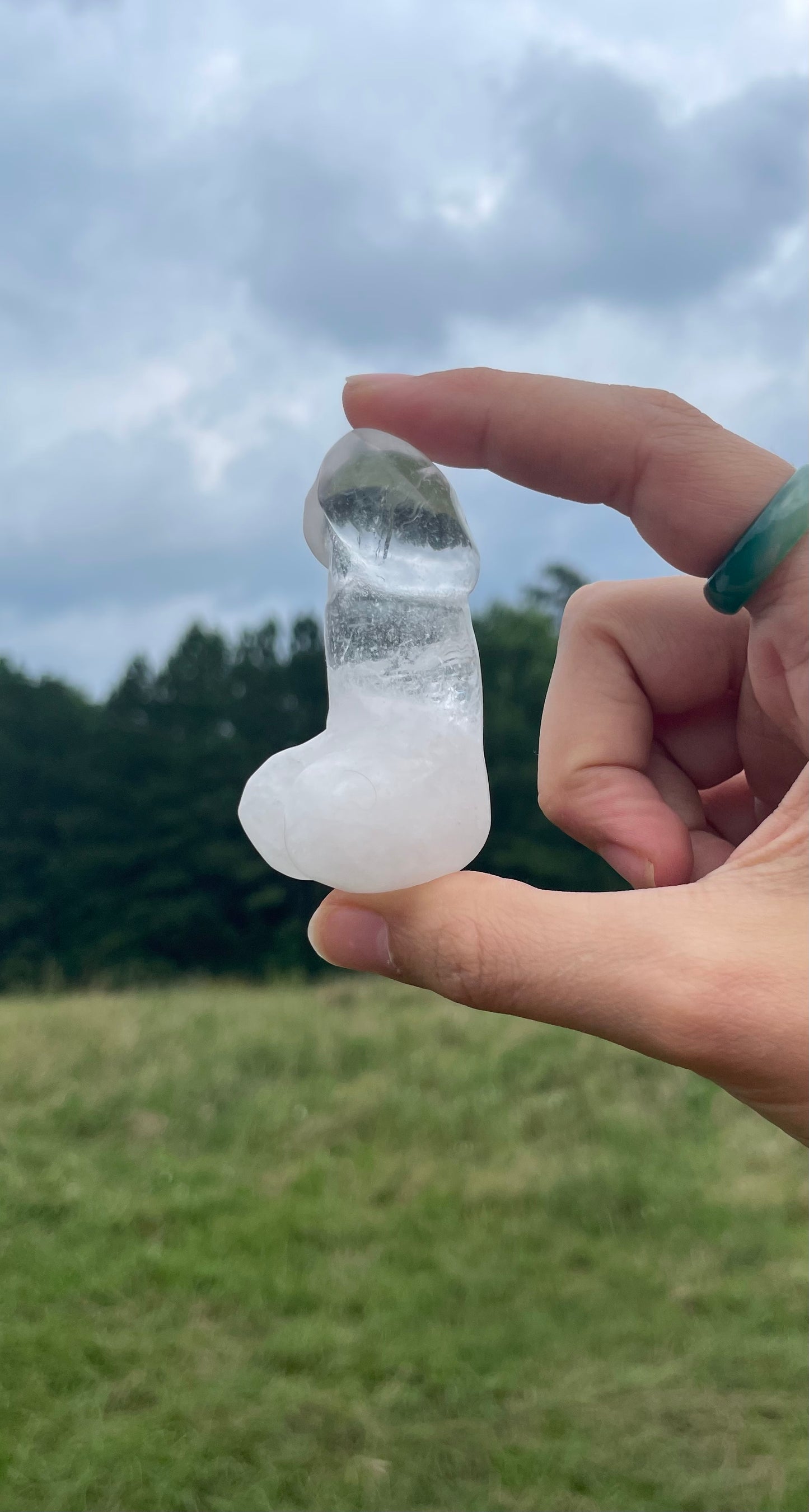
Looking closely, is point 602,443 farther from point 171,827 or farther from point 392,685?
point 171,827

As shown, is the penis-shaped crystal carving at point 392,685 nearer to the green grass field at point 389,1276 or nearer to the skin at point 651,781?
the skin at point 651,781

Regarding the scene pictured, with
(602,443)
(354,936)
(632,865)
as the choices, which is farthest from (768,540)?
(354,936)

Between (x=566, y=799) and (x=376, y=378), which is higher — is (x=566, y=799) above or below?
below

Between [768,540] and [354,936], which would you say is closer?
[354,936]

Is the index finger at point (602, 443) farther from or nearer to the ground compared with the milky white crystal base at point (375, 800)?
farther from the ground

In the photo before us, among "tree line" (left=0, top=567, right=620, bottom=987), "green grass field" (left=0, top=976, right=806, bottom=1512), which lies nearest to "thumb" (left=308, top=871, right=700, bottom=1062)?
"green grass field" (left=0, top=976, right=806, bottom=1512)

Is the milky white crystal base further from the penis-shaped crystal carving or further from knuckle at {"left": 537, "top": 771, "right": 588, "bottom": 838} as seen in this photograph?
knuckle at {"left": 537, "top": 771, "right": 588, "bottom": 838}

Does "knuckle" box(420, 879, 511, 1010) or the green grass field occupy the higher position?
"knuckle" box(420, 879, 511, 1010)

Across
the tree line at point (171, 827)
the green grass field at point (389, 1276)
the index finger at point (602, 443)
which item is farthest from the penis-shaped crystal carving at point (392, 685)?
the tree line at point (171, 827)
